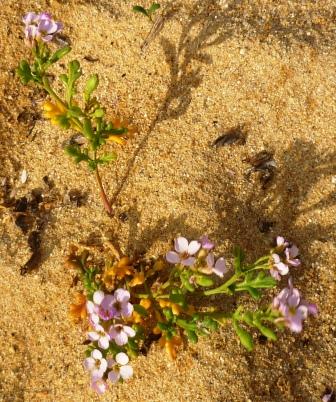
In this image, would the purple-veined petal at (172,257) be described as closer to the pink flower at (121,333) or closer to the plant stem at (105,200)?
the pink flower at (121,333)

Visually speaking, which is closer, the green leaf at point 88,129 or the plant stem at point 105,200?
the green leaf at point 88,129

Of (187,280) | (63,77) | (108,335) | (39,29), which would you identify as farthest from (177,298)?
(39,29)

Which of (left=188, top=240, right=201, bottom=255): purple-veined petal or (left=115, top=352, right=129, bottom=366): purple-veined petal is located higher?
(left=188, top=240, right=201, bottom=255): purple-veined petal

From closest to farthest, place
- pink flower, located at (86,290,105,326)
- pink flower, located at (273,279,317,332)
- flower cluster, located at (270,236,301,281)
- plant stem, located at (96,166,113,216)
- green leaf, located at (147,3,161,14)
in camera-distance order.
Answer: pink flower, located at (273,279,317,332) < pink flower, located at (86,290,105,326) < flower cluster, located at (270,236,301,281) < plant stem, located at (96,166,113,216) < green leaf, located at (147,3,161,14)

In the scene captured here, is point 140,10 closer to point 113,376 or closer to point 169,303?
point 169,303

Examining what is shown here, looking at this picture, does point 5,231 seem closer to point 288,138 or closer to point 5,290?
point 5,290

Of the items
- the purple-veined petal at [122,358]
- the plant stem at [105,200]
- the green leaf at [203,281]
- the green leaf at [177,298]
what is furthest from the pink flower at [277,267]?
the plant stem at [105,200]

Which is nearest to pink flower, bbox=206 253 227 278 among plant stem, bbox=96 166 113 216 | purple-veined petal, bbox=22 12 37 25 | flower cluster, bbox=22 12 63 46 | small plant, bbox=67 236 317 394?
small plant, bbox=67 236 317 394

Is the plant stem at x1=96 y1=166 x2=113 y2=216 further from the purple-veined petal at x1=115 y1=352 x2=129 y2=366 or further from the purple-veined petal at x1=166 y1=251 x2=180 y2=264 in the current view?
the purple-veined petal at x1=115 y1=352 x2=129 y2=366

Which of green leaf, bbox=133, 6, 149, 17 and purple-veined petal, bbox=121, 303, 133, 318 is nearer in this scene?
purple-veined petal, bbox=121, 303, 133, 318
